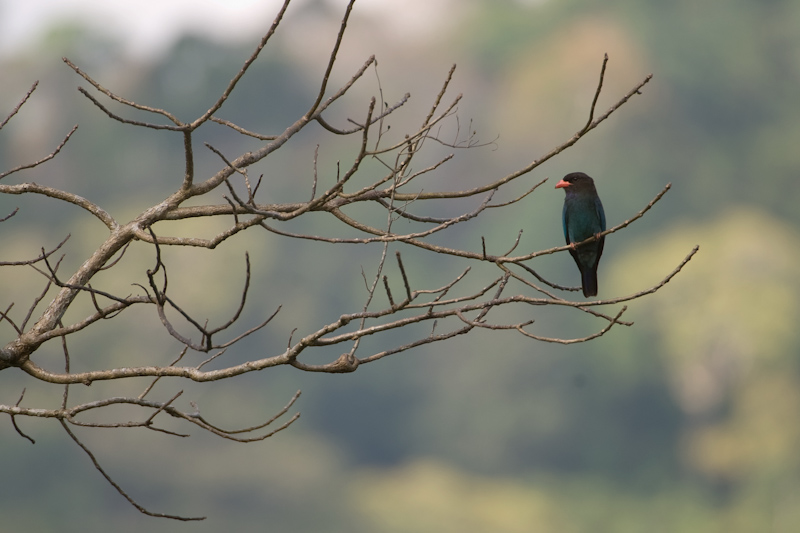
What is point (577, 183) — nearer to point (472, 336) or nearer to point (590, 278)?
point (590, 278)

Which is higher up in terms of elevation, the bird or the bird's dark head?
the bird's dark head

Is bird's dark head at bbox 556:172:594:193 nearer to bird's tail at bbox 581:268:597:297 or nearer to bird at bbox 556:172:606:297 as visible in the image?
bird at bbox 556:172:606:297

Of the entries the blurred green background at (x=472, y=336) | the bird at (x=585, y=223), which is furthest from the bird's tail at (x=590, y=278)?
the blurred green background at (x=472, y=336)

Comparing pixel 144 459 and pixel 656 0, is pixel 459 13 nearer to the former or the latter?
pixel 656 0

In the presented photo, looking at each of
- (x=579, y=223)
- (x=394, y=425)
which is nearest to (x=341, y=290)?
(x=394, y=425)

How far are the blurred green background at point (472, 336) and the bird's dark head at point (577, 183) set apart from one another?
20122mm

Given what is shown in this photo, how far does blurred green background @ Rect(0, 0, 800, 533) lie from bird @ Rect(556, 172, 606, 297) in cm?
2033

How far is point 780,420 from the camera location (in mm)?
32656

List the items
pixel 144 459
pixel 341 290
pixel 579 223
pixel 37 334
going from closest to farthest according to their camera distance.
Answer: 1. pixel 37 334
2. pixel 579 223
3. pixel 144 459
4. pixel 341 290

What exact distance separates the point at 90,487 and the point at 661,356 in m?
19.3

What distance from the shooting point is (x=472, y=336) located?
109ft

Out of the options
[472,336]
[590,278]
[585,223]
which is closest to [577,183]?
[585,223]

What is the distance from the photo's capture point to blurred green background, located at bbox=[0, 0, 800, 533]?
30172mm

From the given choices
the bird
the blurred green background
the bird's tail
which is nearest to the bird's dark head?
the bird
